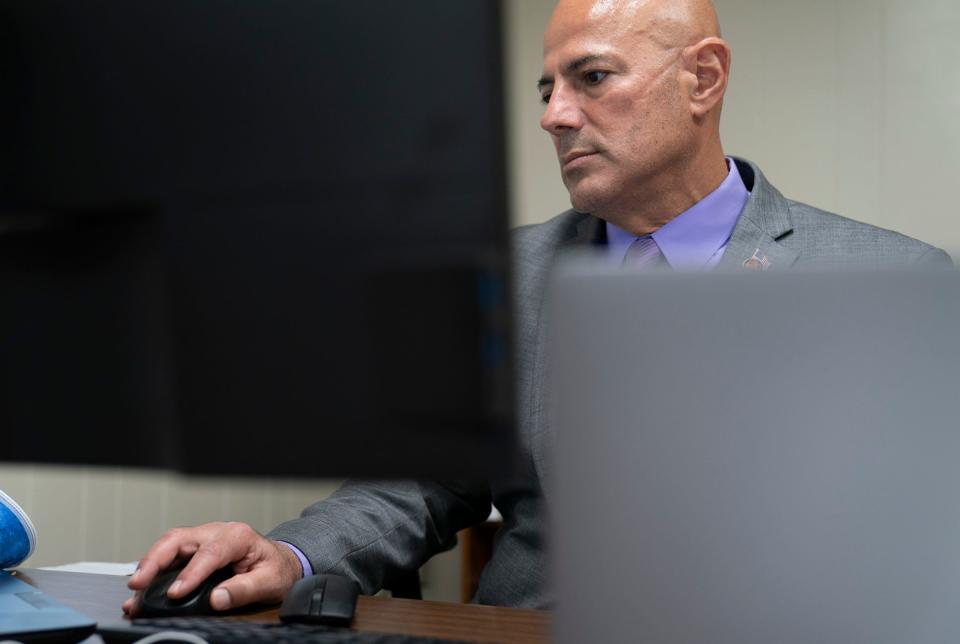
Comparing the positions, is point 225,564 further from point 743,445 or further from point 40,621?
point 743,445

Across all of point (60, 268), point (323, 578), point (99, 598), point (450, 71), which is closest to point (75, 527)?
point (99, 598)

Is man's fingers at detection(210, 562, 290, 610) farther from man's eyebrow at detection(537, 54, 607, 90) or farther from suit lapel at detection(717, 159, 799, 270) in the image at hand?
man's eyebrow at detection(537, 54, 607, 90)

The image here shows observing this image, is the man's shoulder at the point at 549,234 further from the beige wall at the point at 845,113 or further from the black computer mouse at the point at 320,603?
the beige wall at the point at 845,113

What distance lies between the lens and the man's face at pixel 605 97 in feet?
5.08

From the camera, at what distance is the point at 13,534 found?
971mm

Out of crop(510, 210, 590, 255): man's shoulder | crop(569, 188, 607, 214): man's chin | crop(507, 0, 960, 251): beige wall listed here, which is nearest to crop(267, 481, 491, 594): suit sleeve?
crop(510, 210, 590, 255): man's shoulder

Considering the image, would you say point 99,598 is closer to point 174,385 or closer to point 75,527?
point 174,385

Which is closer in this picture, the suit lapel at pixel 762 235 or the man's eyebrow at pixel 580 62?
the suit lapel at pixel 762 235

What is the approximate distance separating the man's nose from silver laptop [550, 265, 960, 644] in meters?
1.16

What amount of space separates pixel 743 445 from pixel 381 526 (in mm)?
753

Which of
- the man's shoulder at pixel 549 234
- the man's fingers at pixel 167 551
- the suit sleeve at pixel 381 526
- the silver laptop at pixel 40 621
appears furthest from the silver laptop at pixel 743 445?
the man's shoulder at pixel 549 234

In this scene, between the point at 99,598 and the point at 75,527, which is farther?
the point at 75,527

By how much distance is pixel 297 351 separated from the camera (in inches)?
18.6

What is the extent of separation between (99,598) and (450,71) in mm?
658
